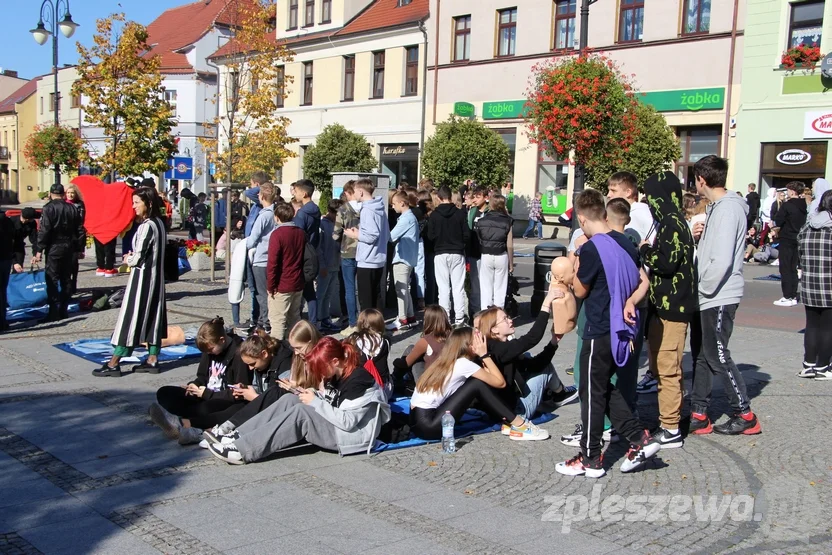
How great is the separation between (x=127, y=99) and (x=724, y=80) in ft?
55.0

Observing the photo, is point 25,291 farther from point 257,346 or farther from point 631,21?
point 631,21

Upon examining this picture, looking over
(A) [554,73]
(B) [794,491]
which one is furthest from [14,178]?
(B) [794,491]

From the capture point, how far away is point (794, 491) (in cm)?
552

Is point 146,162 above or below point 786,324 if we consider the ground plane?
above

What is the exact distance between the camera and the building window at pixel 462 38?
3231cm

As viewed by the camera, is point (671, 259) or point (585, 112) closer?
point (671, 259)

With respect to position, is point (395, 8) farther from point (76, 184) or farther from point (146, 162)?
point (76, 184)

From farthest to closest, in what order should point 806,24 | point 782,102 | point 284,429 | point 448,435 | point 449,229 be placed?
point 782,102 < point 806,24 < point 449,229 < point 448,435 < point 284,429

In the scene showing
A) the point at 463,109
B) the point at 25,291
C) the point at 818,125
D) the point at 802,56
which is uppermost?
the point at 802,56

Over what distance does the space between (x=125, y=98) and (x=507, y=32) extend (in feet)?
44.1

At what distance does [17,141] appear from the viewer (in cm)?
7238

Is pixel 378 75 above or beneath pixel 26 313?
above

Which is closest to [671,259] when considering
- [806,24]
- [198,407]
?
[198,407]

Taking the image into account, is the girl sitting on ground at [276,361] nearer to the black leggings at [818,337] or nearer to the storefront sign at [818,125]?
the black leggings at [818,337]
